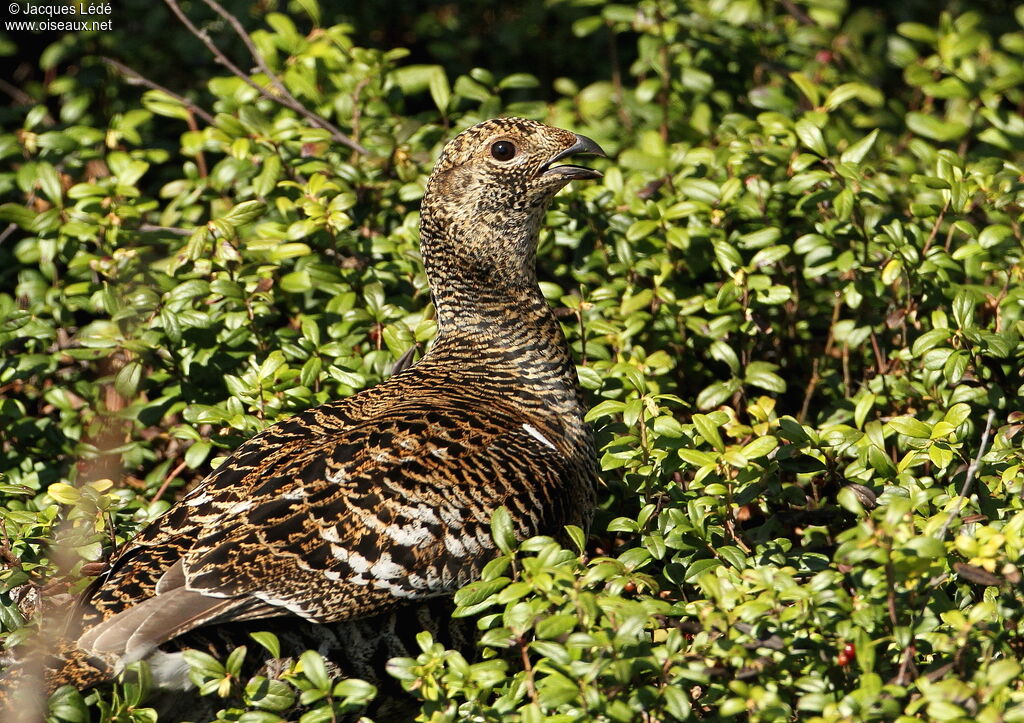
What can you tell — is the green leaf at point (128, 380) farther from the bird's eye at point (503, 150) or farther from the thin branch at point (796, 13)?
the thin branch at point (796, 13)

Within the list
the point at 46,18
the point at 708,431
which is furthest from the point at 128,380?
the point at 46,18

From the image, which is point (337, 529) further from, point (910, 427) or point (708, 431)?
point (910, 427)

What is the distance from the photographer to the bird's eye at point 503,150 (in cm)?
570

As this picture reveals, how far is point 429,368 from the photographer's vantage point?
5.76 meters

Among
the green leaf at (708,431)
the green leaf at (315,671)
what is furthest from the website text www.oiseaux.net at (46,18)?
the green leaf at (315,671)

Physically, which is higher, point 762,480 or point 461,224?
point 461,224

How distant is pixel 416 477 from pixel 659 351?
81.2 inches

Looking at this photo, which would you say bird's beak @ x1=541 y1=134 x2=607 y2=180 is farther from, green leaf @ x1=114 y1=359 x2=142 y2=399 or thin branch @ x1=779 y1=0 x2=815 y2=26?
thin branch @ x1=779 y1=0 x2=815 y2=26

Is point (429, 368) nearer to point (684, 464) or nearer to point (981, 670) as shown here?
point (684, 464)

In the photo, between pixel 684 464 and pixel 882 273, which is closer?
pixel 684 464

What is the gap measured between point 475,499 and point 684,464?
960 mm

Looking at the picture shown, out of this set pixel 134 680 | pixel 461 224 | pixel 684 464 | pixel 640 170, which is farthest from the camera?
pixel 640 170

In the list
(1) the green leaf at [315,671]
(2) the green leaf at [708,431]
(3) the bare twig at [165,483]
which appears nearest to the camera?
(1) the green leaf at [315,671]

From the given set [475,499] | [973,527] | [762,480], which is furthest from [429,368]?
[973,527]
